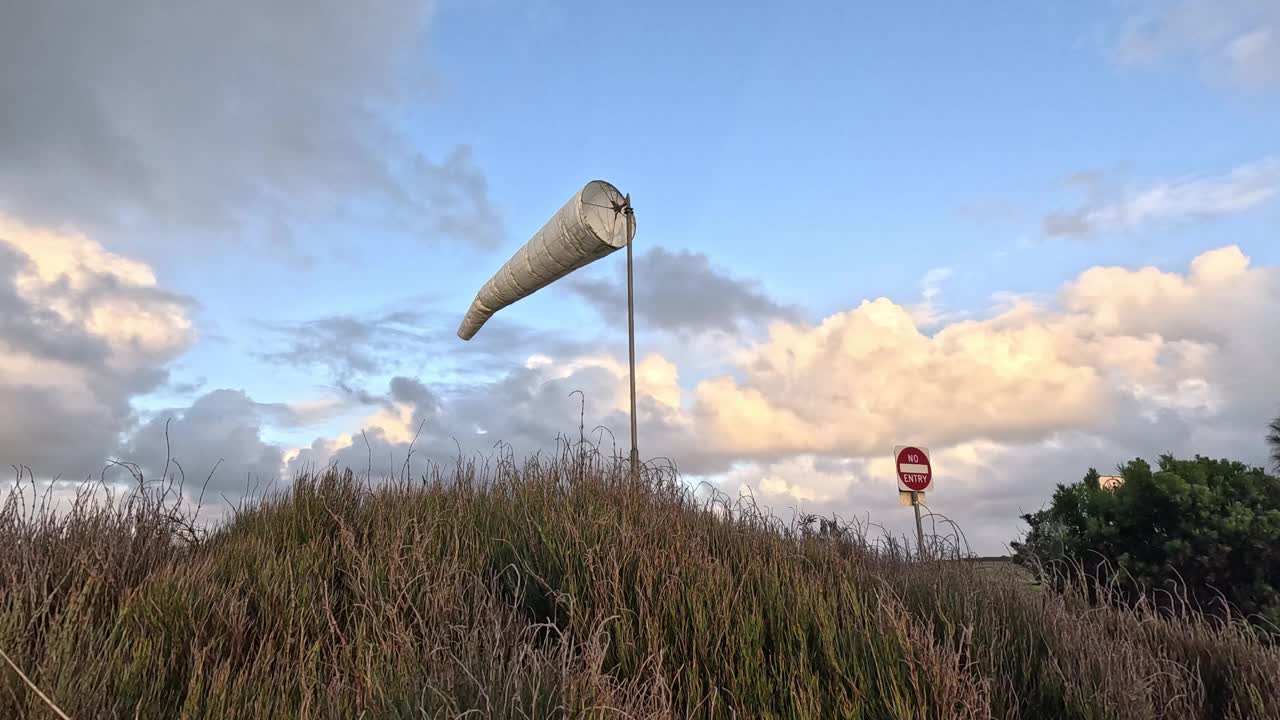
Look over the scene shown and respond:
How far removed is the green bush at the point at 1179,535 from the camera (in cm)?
1001

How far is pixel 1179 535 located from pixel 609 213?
820cm

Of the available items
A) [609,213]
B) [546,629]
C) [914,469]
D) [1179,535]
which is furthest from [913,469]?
[546,629]

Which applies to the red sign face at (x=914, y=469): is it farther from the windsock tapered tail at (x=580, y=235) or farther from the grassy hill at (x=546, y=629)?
the grassy hill at (x=546, y=629)

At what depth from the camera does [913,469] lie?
557 inches

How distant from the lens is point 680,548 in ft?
17.9

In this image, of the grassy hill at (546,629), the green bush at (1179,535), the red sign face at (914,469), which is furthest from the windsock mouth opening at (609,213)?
the red sign face at (914,469)

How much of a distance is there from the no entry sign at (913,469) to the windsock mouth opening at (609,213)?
7008 millimetres

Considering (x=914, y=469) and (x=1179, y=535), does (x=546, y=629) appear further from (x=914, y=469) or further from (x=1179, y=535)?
(x=914, y=469)

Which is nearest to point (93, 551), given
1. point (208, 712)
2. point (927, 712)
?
point (208, 712)

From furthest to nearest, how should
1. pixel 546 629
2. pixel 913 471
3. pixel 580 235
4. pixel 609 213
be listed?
1. pixel 913 471
2. pixel 609 213
3. pixel 580 235
4. pixel 546 629

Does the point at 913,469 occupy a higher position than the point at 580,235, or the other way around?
the point at 580,235

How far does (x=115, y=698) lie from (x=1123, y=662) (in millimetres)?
5634

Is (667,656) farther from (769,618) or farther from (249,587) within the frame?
(249,587)

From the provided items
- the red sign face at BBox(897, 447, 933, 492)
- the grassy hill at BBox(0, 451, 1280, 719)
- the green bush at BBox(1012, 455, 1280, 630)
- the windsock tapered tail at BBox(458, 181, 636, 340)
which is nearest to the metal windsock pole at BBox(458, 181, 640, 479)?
the windsock tapered tail at BBox(458, 181, 636, 340)
